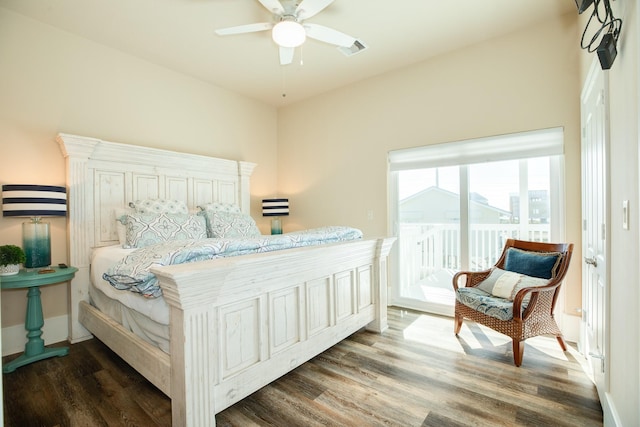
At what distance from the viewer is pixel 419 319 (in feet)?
10.6

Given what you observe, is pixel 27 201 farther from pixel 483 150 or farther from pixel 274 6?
pixel 483 150

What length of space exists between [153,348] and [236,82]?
3.29 meters

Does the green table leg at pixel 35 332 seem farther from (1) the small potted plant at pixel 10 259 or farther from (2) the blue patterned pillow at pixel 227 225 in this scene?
(2) the blue patterned pillow at pixel 227 225

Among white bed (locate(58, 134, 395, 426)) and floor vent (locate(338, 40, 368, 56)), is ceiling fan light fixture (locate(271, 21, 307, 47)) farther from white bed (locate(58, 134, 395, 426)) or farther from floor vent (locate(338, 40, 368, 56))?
white bed (locate(58, 134, 395, 426))

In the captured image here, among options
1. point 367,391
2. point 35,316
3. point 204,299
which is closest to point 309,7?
point 204,299

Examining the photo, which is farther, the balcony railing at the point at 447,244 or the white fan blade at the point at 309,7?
the balcony railing at the point at 447,244

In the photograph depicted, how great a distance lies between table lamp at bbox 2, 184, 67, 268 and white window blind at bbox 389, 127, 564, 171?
328 centimetres

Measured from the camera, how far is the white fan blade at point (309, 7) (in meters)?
2.07

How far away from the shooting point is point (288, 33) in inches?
86.1

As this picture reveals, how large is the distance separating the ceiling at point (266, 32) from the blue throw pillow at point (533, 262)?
6.73 ft

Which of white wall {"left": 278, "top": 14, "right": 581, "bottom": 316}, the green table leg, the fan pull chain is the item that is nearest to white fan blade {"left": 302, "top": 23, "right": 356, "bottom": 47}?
the fan pull chain

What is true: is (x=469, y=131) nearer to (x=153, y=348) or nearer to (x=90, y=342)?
(x=153, y=348)

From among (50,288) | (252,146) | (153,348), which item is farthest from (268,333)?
(252,146)

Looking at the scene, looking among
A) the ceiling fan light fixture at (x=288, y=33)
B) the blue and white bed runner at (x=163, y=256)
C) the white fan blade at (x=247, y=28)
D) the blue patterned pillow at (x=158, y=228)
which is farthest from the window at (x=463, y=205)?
the blue patterned pillow at (x=158, y=228)
